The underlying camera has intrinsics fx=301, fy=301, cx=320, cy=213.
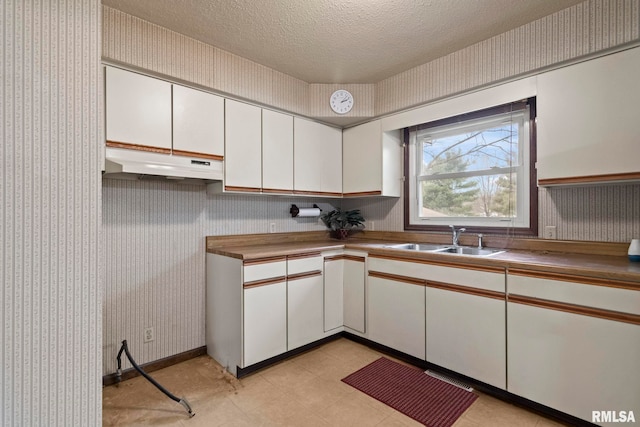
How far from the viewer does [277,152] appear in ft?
9.25

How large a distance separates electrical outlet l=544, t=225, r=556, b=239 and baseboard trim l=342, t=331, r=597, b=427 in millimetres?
1149

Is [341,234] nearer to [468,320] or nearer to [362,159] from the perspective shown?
[362,159]

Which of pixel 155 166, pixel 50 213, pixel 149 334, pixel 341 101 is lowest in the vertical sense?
pixel 149 334

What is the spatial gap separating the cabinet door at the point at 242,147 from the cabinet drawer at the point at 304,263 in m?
0.71

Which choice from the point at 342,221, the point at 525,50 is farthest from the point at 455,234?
the point at 525,50

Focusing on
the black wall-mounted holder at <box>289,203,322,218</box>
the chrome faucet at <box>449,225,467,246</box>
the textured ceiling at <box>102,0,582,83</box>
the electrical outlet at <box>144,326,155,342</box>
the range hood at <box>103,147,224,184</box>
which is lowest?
the electrical outlet at <box>144,326,155,342</box>

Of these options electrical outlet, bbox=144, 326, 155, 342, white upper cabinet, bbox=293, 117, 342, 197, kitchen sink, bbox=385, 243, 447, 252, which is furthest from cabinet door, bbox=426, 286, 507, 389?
electrical outlet, bbox=144, 326, 155, 342

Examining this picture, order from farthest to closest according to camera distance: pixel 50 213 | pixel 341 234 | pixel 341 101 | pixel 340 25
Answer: pixel 341 234
pixel 341 101
pixel 340 25
pixel 50 213

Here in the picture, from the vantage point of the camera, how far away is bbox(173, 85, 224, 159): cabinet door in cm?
223

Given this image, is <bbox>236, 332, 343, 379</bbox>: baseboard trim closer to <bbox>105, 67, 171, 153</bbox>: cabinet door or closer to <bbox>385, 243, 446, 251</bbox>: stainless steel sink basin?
<bbox>385, 243, 446, 251</bbox>: stainless steel sink basin

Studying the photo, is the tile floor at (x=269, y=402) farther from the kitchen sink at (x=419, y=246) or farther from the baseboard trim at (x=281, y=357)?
the kitchen sink at (x=419, y=246)

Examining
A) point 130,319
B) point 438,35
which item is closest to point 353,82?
point 438,35

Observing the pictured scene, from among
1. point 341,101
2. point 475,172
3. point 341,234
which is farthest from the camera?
point 341,234

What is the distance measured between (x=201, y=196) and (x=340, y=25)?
173 cm
